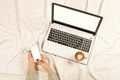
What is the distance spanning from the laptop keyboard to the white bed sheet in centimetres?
4

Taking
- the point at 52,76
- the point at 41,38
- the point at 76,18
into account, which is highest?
the point at 76,18

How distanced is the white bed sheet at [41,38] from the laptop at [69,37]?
0.10 ft

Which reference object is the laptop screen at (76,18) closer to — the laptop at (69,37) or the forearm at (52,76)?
the laptop at (69,37)

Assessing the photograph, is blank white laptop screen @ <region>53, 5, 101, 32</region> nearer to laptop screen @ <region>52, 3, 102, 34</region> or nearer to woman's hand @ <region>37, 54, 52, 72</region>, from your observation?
laptop screen @ <region>52, 3, 102, 34</region>

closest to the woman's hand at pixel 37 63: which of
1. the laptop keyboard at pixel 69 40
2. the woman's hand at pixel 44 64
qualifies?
the woman's hand at pixel 44 64

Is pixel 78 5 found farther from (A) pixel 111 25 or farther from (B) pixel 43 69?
(B) pixel 43 69

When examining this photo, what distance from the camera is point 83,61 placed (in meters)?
1.18

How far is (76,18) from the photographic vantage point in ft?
3.79

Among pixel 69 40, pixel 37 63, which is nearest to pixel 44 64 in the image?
pixel 37 63

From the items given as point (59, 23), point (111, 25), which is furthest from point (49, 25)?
point (111, 25)

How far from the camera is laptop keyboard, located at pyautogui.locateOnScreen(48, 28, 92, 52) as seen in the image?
3.94ft

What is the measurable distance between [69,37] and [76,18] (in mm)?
109

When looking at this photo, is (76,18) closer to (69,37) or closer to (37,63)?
(69,37)

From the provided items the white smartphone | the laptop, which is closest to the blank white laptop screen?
the laptop
